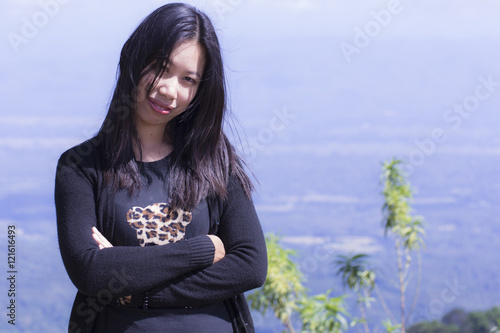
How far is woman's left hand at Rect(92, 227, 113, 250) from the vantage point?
149 cm

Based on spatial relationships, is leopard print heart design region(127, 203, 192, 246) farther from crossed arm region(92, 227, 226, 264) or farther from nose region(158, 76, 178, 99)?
nose region(158, 76, 178, 99)

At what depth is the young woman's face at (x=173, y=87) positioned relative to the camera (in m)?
1.54

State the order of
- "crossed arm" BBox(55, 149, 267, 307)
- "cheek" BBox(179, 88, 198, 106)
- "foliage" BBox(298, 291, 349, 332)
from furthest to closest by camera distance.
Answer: "foliage" BBox(298, 291, 349, 332) < "cheek" BBox(179, 88, 198, 106) < "crossed arm" BBox(55, 149, 267, 307)

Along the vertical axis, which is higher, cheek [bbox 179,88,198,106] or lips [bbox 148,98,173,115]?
cheek [bbox 179,88,198,106]

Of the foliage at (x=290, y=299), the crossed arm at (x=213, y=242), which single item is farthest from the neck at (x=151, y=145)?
the foliage at (x=290, y=299)

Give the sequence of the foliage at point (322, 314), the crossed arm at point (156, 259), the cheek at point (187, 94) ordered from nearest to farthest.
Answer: the crossed arm at point (156, 259) → the cheek at point (187, 94) → the foliage at point (322, 314)

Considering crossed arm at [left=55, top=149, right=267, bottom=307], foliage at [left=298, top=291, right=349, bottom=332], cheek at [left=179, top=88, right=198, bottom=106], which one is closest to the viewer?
crossed arm at [left=55, top=149, right=267, bottom=307]

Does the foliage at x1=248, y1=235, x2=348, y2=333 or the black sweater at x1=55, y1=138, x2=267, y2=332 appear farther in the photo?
the foliage at x1=248, y1=235, x2=348, y2=333

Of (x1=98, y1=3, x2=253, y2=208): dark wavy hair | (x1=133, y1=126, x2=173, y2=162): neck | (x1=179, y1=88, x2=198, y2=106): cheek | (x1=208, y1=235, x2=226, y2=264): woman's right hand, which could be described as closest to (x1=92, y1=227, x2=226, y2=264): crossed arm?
(x1=208, y1=235, x2=226, y2=264): woman's right hand

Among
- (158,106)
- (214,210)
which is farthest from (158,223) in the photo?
(158,106)

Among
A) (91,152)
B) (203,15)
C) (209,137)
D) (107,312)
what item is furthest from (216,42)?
(107,312)

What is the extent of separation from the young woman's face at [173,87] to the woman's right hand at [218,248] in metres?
0.31

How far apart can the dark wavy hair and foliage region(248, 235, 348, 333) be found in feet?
6.88

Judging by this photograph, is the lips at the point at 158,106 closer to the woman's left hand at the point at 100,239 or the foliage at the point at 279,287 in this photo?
the woman's left hand at the point at 100,239
